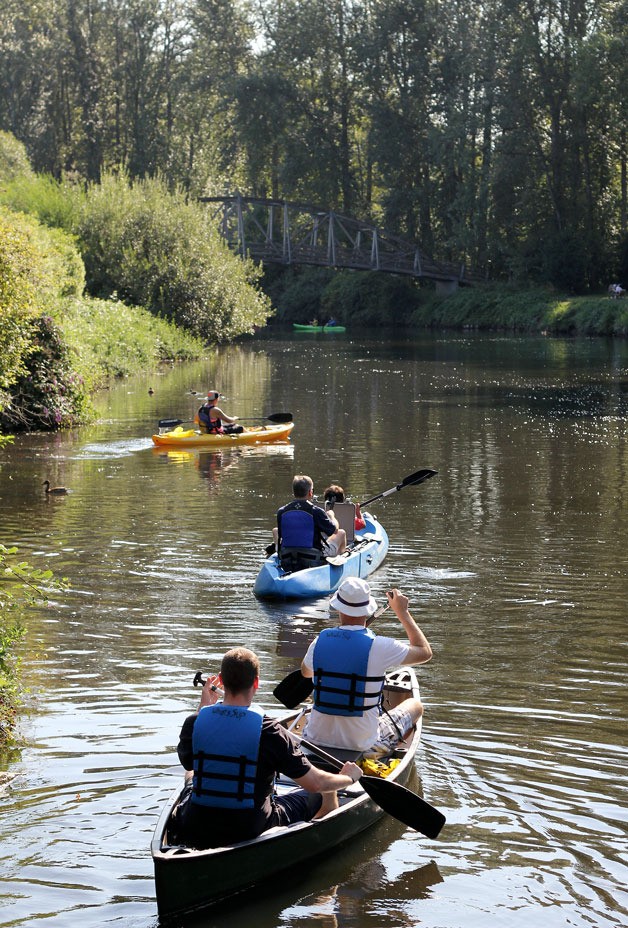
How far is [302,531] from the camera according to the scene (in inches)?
549

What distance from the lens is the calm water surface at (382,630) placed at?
719 centimetres

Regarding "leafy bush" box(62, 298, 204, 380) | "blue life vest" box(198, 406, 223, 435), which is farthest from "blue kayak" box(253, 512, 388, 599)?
"leafy bush" box(62, 298, 204, 380)

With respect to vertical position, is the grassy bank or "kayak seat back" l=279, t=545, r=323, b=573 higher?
the grassy bank

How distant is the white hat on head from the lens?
7746 mm

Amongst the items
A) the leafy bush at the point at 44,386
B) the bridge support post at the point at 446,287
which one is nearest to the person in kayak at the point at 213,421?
the leafy bush at the point at 44,386

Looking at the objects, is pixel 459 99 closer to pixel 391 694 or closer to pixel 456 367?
pixel 456 367

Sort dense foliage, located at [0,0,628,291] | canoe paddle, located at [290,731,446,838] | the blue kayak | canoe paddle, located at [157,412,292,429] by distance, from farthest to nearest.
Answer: dense foliage, located at [0,0,628,291], canoe paddle, located at [157,412,292,429], the blue kayak, canoe paddle, located at [290,731,446,838]

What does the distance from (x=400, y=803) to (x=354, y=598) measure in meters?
1.23

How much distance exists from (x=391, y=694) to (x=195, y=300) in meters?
43.9

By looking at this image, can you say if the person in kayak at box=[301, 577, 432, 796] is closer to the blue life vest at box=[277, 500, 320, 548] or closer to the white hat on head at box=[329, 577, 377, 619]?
the white hat on head at box=[329, 577, 377, 619]

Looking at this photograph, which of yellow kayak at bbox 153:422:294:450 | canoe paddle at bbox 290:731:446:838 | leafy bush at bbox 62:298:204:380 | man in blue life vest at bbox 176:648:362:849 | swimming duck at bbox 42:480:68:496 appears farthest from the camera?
leafy bush at bbox 62:298:204:380

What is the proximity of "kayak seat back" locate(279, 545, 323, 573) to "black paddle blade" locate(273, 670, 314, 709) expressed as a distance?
5.08 m

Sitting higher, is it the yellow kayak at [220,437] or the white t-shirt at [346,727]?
the yellow kayak at [220,437]

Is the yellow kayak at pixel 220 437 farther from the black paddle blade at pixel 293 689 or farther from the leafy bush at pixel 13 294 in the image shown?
the black paddle blade at pixel 293 689
